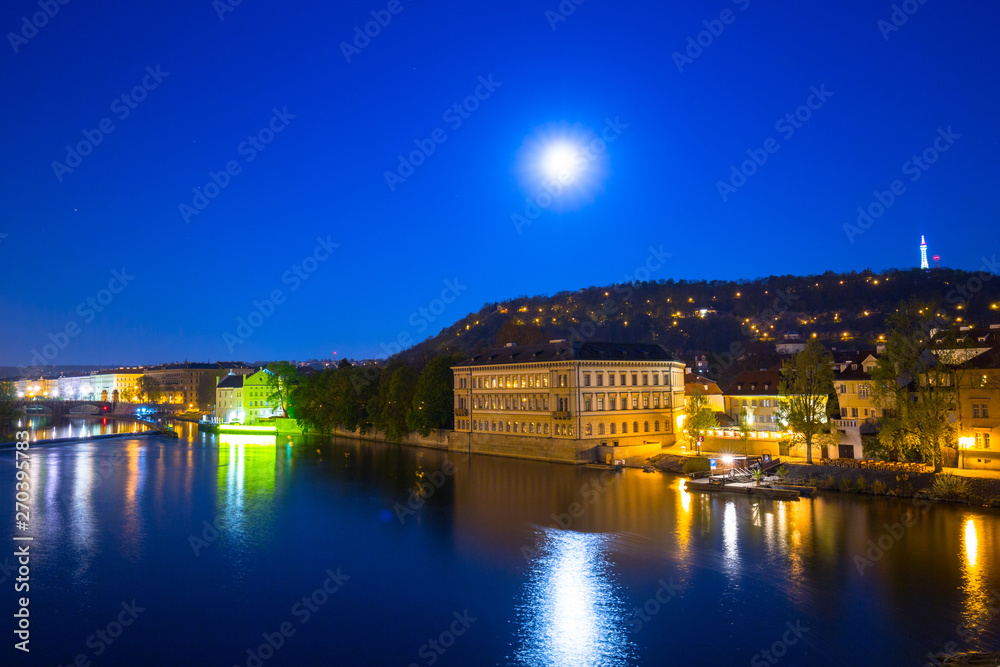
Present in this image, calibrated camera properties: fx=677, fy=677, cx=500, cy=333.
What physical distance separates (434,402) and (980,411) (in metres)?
40.3

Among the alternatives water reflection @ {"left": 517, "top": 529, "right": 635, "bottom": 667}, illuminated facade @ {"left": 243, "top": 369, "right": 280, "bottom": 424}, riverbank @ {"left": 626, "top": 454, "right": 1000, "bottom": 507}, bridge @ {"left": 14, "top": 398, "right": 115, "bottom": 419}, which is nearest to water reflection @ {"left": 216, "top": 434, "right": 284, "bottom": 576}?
water reflection @ {"left": 517, "top": 529, "right": 635, "bottom": 667}

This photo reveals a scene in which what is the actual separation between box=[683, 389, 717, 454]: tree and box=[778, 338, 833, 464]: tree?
628 cm

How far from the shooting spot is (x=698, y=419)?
47375 mm

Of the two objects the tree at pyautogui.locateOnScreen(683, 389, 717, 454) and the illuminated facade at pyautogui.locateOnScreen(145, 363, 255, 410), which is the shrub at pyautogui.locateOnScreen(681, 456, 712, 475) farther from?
the illuminated facade at pyautogui.locateOnScreen(145, 363, 255, 410)

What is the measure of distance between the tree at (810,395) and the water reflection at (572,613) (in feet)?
67.0

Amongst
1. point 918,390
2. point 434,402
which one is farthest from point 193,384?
point 918,390

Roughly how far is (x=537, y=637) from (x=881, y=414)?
32535mm

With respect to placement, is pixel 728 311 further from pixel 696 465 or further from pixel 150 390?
pixel 150 390

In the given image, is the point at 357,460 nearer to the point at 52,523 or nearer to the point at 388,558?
the point at 52,523

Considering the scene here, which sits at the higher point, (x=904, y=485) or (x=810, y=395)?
(x=810, y=395)

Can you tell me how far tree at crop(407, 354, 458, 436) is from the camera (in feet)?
200

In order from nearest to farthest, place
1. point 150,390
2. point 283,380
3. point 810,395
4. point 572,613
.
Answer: point 572,613 < point 810,395 < point 283,380 < point 150,390

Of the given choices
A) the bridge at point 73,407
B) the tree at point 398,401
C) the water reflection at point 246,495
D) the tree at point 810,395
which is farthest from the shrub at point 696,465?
the bridge at point 73,407

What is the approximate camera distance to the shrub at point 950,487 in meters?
31.3
